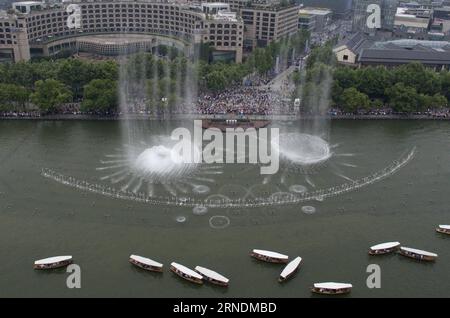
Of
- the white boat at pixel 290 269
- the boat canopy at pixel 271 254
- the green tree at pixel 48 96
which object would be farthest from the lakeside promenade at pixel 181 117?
the white boat at pixel 290 269

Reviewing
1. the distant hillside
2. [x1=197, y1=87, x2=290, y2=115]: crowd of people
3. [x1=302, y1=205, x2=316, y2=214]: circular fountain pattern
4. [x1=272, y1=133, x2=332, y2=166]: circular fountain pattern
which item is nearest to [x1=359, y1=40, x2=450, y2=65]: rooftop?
[x1=197, y1=87, x2=290, y2=115]: crowd of people

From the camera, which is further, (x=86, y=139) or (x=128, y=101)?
(x=128, y=101)

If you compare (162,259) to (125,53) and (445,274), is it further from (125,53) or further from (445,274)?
(125,53)

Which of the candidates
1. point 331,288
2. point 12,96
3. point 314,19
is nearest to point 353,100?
point 331,288

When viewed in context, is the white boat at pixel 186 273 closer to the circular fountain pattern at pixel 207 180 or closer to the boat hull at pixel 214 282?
the boat hull at pixel 214 282

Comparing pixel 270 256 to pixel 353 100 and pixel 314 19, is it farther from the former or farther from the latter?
pixel 314 19

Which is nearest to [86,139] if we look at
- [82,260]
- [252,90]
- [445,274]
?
[82,260]
